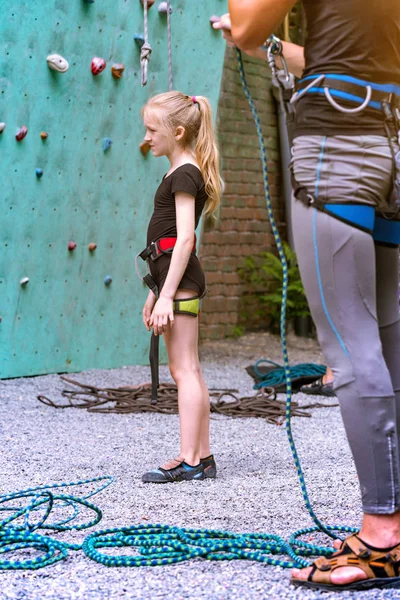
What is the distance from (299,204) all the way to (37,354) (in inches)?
163

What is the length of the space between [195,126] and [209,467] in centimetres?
132

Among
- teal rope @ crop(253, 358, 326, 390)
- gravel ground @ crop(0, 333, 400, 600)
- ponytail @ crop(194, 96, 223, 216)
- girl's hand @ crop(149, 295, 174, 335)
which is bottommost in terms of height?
gravel ground @ crop(0, 333, 400, 600)

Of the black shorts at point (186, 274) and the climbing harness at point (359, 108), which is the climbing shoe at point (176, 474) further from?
the climbing harness at point (359, 108)

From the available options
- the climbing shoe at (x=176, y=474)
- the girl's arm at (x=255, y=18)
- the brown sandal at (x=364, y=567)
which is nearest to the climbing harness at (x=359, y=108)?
the girl's arm at (x=255, y=18)

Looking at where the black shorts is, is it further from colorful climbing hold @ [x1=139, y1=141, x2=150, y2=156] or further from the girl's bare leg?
colorful climbing hold @ [x1=139, y1=141, x2=150, y2=156]

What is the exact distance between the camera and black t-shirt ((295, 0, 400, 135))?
1980 millimetres

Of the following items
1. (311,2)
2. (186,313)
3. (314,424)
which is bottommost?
(314,424)

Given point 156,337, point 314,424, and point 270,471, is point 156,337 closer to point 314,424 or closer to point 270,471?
point 270,471

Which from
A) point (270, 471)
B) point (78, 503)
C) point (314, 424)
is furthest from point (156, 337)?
point (314, 424)

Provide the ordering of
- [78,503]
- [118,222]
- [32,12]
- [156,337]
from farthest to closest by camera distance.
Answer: [118,222], [32,12], [156,337], [78,503]

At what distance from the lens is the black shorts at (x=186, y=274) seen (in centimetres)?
338

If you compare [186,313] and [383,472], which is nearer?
[383,472]

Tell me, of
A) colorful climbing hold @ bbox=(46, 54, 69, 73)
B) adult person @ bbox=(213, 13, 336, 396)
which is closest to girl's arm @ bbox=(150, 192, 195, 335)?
adult person @ bbox=(213, 13, 336, 396)

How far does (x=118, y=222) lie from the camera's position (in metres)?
6.33
